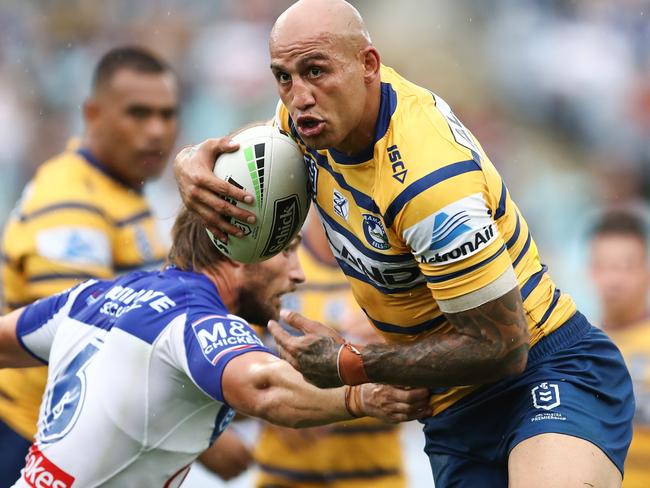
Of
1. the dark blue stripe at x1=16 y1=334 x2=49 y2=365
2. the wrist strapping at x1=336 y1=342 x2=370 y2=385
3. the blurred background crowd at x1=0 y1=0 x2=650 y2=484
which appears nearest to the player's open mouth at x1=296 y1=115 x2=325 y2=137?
the wrist strapping at x1=336 y1=342 x2=370 y2=385

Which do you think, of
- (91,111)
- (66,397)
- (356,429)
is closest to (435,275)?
(66,397)

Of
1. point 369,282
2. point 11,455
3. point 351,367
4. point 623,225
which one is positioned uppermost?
point 369,282

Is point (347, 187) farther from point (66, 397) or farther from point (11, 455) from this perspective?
point (11, 455)

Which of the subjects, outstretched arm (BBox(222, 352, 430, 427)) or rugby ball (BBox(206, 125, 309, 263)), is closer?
outstretched arm (BBox(222, 352, 430, 427))

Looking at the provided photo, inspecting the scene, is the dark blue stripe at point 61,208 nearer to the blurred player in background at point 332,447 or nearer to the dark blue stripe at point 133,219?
the dark blue stripe at point 133,219

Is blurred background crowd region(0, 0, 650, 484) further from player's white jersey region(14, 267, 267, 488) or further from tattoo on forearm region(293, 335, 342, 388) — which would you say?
tattoo on forearm region(293, 335, 342, 388)

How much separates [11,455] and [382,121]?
3339mm

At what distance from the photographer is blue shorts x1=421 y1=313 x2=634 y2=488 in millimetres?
3648

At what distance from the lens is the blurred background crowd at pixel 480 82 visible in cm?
920

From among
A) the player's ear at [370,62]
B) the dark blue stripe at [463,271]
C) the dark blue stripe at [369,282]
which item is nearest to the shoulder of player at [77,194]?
the dark blue stripe at [369,282]

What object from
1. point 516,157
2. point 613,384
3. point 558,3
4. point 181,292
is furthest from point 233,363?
point 558,3

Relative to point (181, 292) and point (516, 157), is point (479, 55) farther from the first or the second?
point (181, 292)

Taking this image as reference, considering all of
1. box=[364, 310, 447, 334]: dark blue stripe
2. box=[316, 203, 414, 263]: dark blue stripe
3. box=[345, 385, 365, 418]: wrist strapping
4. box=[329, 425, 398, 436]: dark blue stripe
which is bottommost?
box=[329, 425, 398, 436]: dark blue stripe

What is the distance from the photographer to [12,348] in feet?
14.3
